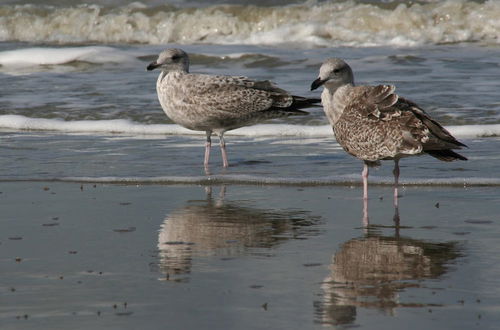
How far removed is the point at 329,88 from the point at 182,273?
386 cm

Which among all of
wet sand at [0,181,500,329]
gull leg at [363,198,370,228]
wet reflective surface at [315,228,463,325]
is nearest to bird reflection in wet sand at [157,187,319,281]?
wet sand at [0,181,500,329]

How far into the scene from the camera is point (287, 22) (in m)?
25.4

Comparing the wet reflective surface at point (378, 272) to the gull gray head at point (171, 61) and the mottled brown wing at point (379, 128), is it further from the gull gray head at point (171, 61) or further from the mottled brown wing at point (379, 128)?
the gull gray head at point (171, 61)

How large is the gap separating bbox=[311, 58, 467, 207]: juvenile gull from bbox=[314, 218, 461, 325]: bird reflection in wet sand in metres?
1.19

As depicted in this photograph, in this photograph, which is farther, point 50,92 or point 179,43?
point 179,43

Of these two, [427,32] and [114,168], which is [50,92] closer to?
[114,168]

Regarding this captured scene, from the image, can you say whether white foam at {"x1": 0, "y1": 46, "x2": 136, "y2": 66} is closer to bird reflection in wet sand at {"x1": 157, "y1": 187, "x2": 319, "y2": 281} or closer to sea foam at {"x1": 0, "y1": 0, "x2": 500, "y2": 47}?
sea foam at {"x1": 0, "y1": 0, "x2": 500, "y2": 47}

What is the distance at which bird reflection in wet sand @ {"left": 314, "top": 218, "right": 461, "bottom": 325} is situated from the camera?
17.9ft

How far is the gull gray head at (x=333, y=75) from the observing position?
9.49 meters

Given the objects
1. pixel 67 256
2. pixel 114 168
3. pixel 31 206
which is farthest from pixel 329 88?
pixel 67 256

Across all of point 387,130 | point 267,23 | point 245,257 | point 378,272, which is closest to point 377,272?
point 378,272

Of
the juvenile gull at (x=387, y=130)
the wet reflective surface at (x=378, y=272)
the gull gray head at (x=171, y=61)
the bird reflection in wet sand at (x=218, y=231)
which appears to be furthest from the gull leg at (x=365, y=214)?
the gull gray head at (x=171, y=61)

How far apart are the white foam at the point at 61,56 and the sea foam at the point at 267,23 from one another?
15.2ft

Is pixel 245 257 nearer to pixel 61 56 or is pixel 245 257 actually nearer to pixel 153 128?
pixel 153 128
